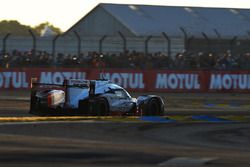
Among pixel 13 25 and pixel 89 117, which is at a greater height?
pixel 13 25

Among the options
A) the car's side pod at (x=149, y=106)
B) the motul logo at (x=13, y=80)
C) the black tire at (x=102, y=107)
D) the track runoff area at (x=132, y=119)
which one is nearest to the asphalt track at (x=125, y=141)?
the track runoff area at (x=132, y=119)

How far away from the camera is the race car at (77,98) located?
20500mm

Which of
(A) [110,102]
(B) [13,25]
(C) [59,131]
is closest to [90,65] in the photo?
(A) [110,102]

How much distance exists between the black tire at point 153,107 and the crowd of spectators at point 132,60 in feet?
40.6

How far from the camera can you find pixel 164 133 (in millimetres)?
17000

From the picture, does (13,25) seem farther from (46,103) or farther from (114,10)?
(46,103)

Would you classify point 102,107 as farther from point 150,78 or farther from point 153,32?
point 153,32

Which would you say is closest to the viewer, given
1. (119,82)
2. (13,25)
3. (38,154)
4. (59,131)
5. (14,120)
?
(38,154)

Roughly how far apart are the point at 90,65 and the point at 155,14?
23452 mm

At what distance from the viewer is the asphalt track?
433 inches

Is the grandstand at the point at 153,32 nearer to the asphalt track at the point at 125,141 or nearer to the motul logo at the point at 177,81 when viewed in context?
the motul logo at the point at 177,81

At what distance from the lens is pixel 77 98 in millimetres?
20734

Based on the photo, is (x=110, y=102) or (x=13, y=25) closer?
(x=110, y=102)

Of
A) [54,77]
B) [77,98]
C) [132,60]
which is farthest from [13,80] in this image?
[77,98]
